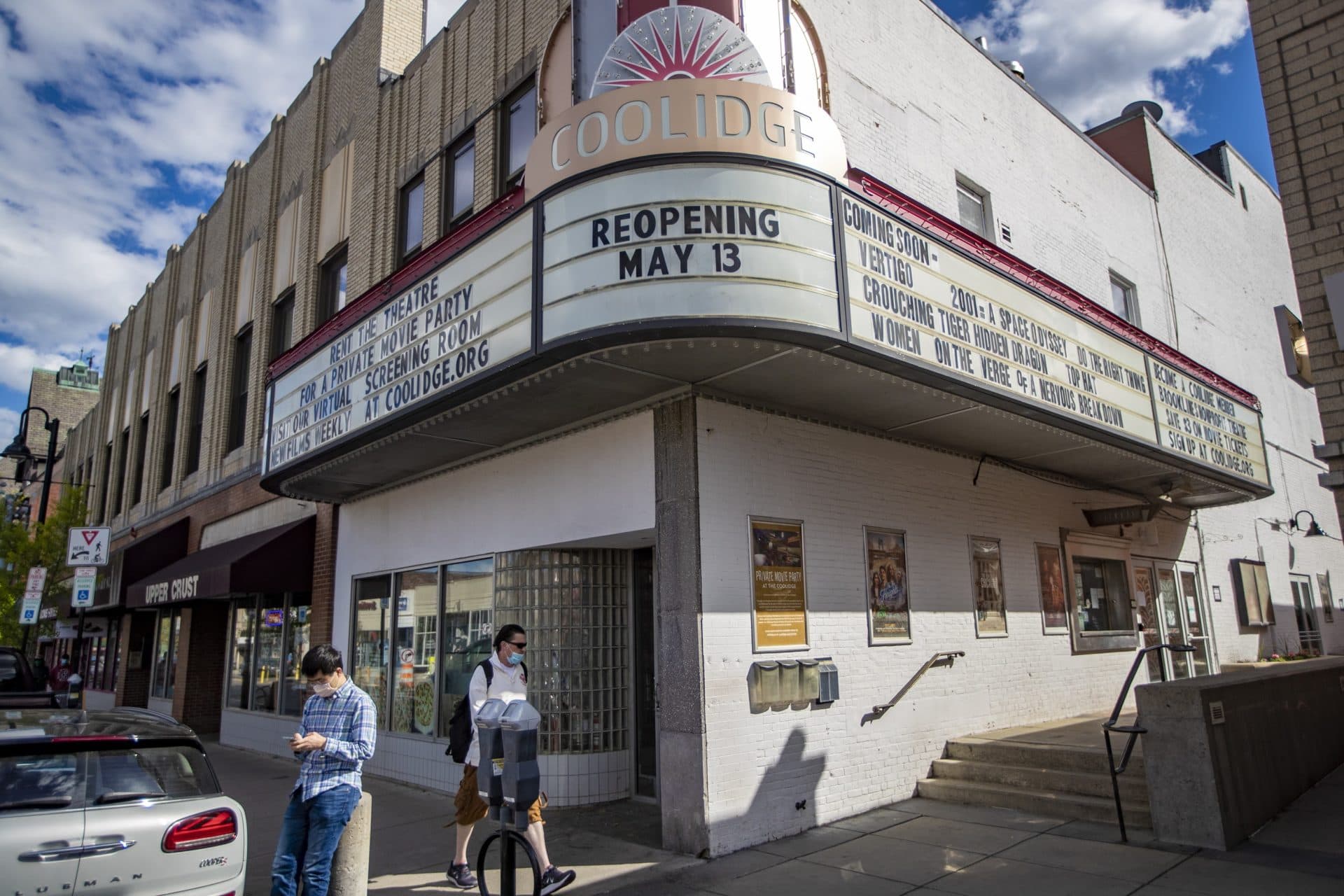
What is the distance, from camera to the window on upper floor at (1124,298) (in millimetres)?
15195

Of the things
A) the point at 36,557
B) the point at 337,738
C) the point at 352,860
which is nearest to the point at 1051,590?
the point at 352,860

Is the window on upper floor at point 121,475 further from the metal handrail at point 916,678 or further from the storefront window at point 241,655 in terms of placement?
the metal handrail at point 916,678

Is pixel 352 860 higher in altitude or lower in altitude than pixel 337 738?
lower

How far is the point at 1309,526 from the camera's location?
1852 cm

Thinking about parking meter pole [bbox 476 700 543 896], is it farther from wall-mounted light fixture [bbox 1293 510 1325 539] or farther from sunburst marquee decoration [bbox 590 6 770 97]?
wall-mounted light fixture [bbox 1293 510 1325 539]

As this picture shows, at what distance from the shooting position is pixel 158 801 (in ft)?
15.4

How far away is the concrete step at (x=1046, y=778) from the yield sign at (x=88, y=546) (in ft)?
47.2

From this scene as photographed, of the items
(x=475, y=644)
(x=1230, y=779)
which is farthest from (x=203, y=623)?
(x=1230, y=779)

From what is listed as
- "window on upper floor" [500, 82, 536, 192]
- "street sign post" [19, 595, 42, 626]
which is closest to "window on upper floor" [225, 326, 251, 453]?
"street sign post" [19, 595, 42, 626]

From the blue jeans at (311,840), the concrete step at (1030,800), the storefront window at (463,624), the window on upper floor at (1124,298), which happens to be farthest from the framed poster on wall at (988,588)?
the blue jeans at (311,840)

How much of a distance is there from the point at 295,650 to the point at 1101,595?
12608mm

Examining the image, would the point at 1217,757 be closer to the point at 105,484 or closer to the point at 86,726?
the point at 86,726

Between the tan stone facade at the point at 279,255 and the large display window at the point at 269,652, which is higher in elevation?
the tan stone facade at the point at 279,255

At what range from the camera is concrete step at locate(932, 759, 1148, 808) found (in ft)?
25.6
